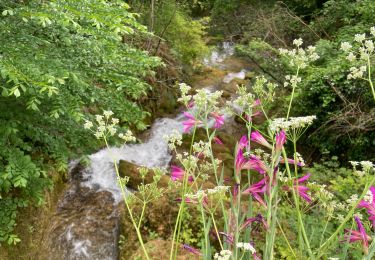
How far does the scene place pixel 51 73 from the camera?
276cm

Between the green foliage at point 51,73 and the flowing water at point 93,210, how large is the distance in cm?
84

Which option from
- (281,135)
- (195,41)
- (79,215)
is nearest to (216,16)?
(195,41)

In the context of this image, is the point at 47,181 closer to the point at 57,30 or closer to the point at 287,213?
the point at 57,30

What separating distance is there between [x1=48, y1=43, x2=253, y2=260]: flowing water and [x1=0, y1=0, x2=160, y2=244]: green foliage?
0.84 meters

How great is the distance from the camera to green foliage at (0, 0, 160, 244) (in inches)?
112

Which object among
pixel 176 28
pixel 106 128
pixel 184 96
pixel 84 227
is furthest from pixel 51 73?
pixel 176 28

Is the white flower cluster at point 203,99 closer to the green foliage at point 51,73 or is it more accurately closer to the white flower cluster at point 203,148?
the white flower cluster at point 203,148

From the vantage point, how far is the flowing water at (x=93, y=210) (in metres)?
5.52

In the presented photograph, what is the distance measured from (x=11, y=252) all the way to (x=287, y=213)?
400 centimetres

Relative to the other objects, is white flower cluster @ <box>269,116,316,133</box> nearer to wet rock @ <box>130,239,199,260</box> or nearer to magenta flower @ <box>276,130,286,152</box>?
magenta flower @ <box>276,130,286,152</box>

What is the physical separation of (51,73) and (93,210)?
13.5ft

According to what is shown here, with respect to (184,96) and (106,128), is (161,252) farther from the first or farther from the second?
(184,96)

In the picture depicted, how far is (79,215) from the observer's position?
241 inches

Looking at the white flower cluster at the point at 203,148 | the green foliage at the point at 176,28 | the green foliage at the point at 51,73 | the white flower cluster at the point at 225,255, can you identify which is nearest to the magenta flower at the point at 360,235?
the white flower cluster at the point at 225,255
